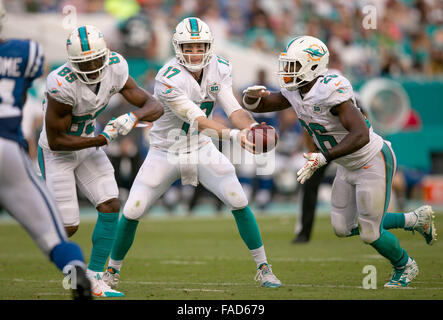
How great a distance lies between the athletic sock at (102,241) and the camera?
5445 mm

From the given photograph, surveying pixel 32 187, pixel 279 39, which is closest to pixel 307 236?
pixel 32 187

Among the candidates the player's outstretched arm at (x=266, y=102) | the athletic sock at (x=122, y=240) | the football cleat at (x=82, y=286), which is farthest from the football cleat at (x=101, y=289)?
the player's outstretched arm at (x=266, y=102)

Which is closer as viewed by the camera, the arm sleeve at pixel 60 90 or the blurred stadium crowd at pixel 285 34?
the arm sleeve at pixel 60 90

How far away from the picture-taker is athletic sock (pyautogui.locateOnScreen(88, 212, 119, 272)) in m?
5.45

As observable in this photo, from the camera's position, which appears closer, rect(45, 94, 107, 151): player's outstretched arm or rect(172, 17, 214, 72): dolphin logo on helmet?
rect(45, 94, 107, 151): player's outstretched arm

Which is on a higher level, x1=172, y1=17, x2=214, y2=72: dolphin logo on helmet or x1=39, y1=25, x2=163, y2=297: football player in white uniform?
x1=172, y1=17, x2=214, y2=72: dolphin logo on helmet

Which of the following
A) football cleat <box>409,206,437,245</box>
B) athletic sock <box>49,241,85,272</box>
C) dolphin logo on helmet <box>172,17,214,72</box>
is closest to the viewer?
athletic sock <box>49,241,85,272</box>

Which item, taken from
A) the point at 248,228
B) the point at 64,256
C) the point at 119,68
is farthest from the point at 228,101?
the point at 64,256

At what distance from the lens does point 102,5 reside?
15.8m

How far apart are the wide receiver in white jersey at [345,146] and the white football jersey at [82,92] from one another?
40.1 inches

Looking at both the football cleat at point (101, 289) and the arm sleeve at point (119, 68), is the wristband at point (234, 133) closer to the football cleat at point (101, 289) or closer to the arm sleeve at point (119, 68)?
the arm sleeve at point (119, 68)

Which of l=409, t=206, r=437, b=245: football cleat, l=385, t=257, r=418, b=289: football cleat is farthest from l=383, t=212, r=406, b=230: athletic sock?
l=385, t=257, r=418, b=289: football cleat

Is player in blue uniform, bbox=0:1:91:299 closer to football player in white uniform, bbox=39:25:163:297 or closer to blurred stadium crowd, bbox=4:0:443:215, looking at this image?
football player in white uniform, bbox=39:25:163:297
